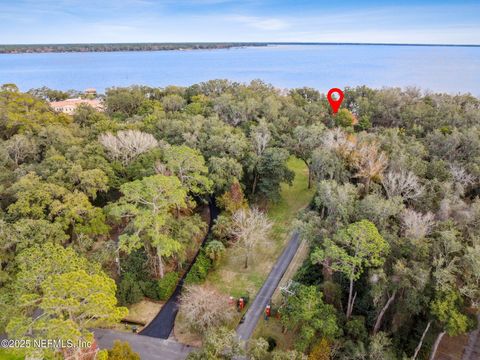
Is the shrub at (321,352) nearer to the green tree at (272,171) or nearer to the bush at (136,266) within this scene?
the bush at (136,266)

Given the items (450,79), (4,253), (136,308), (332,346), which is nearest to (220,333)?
(332,346)

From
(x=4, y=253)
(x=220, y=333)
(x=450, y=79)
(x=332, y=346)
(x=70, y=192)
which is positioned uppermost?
(x=450, y=79)

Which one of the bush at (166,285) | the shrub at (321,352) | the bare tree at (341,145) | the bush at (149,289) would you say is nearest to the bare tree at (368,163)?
the bare tree at (341,145)

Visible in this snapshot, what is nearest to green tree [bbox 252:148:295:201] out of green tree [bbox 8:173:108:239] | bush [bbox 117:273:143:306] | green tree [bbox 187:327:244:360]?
bush [bbox 117:273:143:306]

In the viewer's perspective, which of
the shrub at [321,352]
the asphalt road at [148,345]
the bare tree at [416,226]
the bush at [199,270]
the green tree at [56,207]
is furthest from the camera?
the bush at [199,270]

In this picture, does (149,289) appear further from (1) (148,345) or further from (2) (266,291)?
(2) (266,291)

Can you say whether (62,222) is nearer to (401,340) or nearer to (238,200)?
(238,200)
